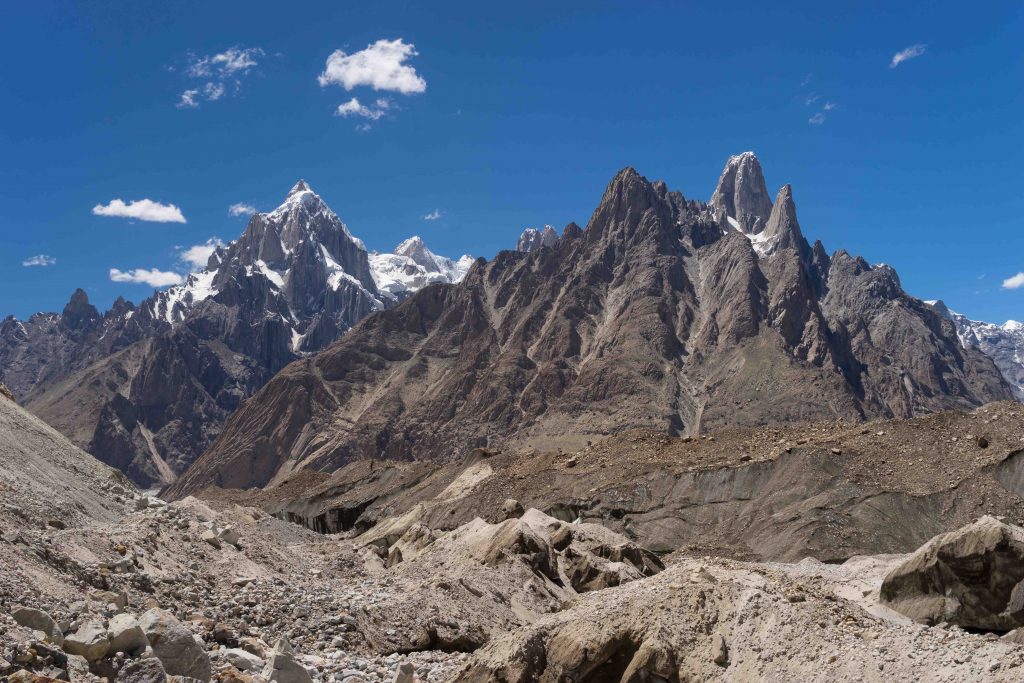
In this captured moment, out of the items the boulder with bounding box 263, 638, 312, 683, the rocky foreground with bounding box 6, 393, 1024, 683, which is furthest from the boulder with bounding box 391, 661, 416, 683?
the boulder with bounding box 263, 638, 312, 683

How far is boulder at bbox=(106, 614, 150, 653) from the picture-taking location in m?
13.4

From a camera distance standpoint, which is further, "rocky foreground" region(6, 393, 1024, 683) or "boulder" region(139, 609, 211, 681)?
"boulder" region(139, 609, 211, 681)

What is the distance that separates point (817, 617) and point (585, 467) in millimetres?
38655

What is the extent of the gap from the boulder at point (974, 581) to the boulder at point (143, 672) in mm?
13881

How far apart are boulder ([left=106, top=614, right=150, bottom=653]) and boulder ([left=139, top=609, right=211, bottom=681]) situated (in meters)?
0.28

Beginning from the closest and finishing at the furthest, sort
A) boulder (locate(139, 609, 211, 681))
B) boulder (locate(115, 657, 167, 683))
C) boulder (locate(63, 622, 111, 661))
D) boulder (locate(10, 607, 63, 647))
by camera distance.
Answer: boulder (locate(115, 657, 167, 683)), boulder (locate(63, 622, 111, 661)), boulder (locate(10, 607, 63, 647)), boulder (locate(139, 609, 211, 681))

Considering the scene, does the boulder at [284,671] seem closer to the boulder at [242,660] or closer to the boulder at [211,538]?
the boulder at [242,660]

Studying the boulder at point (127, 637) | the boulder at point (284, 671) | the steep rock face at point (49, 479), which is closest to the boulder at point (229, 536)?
the steep rock face at point (49, 479)

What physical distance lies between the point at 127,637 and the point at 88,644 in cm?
56

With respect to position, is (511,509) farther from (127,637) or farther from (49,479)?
(127,637)

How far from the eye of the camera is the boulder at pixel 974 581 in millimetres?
17844

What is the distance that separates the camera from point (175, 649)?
1415cm

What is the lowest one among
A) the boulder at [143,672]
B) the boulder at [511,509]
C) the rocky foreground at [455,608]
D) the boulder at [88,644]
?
the boulder at [143,672]

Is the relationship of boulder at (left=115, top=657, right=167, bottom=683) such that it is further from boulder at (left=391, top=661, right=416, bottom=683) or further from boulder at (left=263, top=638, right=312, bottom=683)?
boulder at (left=391, top=661, right=416, bottom=683)
